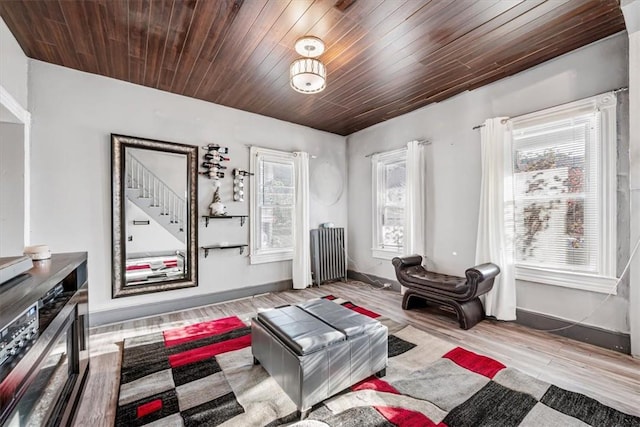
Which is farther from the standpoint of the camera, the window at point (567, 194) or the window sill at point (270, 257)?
the window sill at point (270, 257)

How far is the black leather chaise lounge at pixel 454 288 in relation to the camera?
9.68ft

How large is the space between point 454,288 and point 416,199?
1.40 m

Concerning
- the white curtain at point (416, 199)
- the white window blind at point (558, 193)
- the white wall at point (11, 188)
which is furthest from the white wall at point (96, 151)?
the white window blind at point (558, 193)

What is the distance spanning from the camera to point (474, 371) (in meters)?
2.21

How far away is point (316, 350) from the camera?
1.80m

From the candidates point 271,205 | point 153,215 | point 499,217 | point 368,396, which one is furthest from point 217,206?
point 499,217

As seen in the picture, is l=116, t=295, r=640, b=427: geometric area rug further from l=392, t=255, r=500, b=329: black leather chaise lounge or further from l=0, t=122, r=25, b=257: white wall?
l=0, t=122, r=25, b=257: white wall

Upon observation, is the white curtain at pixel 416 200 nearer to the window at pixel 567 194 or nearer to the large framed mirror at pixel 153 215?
the window at pixel 567 194

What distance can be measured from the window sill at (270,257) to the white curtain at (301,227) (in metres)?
0.12

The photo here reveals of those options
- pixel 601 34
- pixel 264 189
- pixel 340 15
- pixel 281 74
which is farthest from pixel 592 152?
pixel 264 189

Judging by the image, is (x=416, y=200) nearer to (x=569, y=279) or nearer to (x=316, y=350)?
(x=569, y=279)

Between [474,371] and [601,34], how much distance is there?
3.18 m

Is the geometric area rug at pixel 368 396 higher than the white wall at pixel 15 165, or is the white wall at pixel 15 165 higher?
the white wall at pixel 15 165

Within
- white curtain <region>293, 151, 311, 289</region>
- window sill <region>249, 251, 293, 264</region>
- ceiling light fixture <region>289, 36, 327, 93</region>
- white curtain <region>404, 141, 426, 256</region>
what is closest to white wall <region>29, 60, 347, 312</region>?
window sill <region>249, 251, 293, 264</region>
